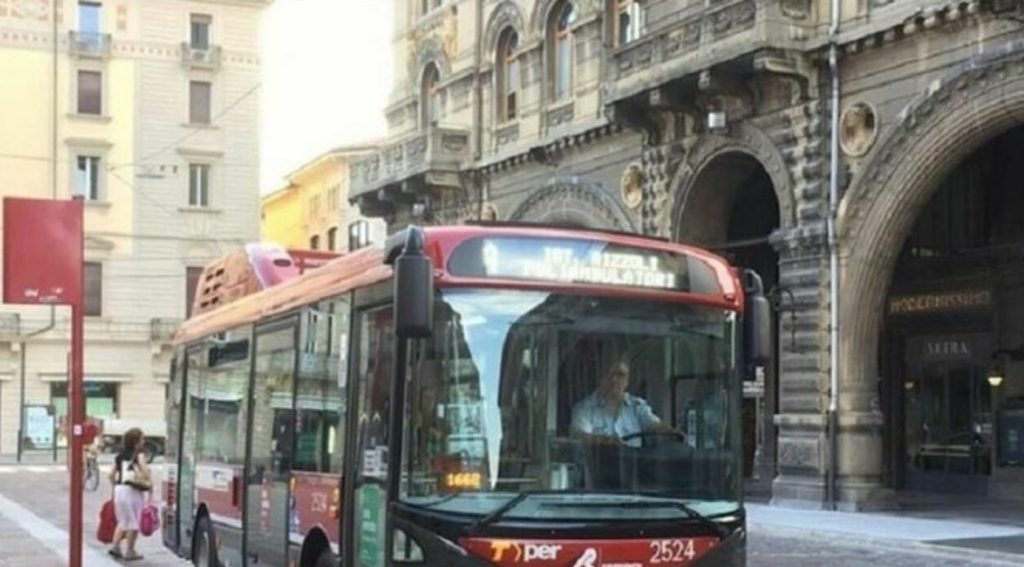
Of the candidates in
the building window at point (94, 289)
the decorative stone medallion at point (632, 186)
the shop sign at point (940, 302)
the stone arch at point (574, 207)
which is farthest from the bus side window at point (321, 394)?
the building window at point (94, 289)

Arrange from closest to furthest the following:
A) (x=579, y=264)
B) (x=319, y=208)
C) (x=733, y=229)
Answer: (x=579, y=264) → (x=733, y=229) → (x=319, y=208)

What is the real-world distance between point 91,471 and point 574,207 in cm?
→ 1182

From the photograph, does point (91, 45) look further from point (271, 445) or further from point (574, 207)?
point (271, 445)

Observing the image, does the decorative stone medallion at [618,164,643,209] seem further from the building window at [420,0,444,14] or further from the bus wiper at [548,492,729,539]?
the bus wiper at [548,492,729,539]

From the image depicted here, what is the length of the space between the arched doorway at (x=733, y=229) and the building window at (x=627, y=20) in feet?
11.2

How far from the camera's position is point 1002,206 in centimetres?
2658

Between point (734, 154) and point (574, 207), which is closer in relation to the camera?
point (734, 154)

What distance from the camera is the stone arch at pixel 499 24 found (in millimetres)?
35062

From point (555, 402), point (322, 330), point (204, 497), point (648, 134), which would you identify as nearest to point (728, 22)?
point (648, 134)

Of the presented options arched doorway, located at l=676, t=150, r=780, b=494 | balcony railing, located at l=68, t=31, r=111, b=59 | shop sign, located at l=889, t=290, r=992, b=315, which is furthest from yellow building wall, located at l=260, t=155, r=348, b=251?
shop sign, located at l=889, t=290, r=992, b=315

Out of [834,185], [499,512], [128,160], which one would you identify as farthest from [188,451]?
[128,160]

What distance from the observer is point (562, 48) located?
3341 centimetres

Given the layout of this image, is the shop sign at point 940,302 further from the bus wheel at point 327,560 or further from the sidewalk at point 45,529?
the bus wheel at point 327,560

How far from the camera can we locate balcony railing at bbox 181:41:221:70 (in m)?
55.7
